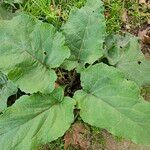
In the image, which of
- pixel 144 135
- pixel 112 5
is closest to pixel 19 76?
pixel 144 135

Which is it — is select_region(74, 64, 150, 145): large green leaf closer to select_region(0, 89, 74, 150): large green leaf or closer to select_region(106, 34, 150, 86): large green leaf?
select_region(0, 89, 74, 150): large green leaf

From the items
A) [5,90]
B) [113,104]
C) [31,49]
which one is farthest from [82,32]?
[5,90]

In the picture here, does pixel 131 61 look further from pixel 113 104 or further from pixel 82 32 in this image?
pixel 113 104

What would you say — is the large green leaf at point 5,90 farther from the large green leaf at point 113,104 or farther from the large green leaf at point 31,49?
the large green leaf at point 113,104

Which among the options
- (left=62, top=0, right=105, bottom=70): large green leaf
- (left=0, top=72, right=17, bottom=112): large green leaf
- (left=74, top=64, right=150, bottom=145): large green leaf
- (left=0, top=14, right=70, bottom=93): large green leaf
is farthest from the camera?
(left=0, top=72, right=17, bottom=112): large green leaf

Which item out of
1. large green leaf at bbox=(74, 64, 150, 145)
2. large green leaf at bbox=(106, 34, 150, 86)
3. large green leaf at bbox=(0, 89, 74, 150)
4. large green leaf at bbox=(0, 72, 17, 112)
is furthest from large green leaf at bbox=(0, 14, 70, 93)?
large green leaf at bbox=(106, 34, 150, 86)

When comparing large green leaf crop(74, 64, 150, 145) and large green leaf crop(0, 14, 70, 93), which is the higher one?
large green leaf crop(0, 14, 70, 93)

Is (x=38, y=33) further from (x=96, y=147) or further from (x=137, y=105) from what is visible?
(x=96, y=147)
